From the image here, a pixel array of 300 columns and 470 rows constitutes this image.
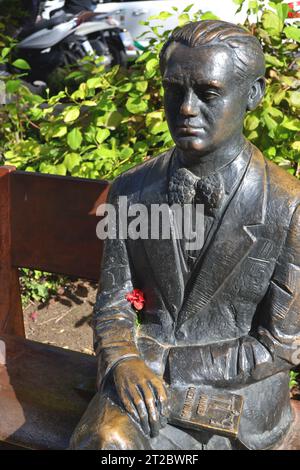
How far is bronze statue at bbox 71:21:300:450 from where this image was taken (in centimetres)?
196

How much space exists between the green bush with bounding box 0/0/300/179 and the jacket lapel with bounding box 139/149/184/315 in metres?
1.34

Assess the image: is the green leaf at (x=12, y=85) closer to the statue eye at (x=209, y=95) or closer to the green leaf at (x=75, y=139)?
the green leaf at (x=75, y=139)

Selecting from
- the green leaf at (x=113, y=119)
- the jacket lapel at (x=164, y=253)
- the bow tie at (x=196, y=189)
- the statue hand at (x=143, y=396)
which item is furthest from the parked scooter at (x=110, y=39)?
the statue hand at (x=143, y=396)

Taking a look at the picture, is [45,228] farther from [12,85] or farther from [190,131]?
[190,131]

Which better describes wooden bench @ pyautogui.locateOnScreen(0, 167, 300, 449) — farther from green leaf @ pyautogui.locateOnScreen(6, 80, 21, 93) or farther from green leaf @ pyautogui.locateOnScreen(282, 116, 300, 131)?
green leaf @ pyautogui.locateOnScreen(6, 80, 21, 93)

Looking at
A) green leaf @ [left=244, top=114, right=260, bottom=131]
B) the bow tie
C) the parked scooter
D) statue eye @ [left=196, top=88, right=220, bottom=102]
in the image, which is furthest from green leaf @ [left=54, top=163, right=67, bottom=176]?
the parked scooter

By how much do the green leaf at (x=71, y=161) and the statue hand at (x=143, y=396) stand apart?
2059 mm

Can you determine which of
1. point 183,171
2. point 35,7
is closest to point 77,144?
point 183,171

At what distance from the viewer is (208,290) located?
7.16ft

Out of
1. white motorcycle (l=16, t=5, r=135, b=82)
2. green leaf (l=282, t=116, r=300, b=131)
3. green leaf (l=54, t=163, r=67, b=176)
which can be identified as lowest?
white motorcycle (l=16, t=5, r=135, b=82)

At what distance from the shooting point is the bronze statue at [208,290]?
196 cm

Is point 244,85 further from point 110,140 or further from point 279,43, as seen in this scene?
point 110,140
